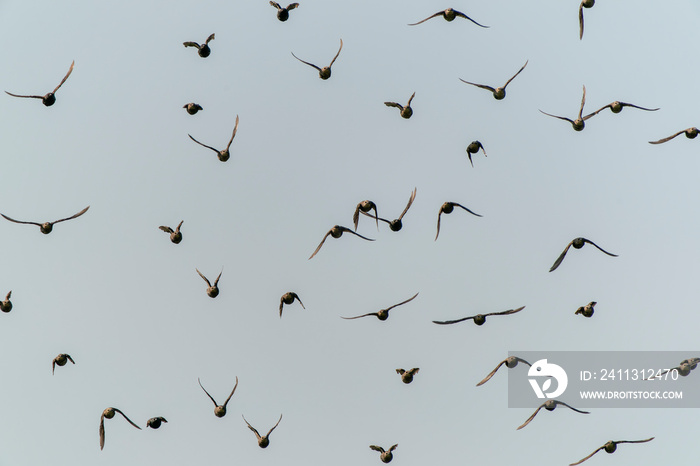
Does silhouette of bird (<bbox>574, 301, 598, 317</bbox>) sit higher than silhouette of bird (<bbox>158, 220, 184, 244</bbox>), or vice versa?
silhouette of bird (<bbox>574, 301, 598, 317</bbox>)

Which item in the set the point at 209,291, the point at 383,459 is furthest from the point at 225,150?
the point at 383,459

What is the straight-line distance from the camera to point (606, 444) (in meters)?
18.0

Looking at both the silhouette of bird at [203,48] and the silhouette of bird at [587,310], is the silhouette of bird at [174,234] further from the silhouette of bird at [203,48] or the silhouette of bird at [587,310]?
the silhouette of bird at [587,310]

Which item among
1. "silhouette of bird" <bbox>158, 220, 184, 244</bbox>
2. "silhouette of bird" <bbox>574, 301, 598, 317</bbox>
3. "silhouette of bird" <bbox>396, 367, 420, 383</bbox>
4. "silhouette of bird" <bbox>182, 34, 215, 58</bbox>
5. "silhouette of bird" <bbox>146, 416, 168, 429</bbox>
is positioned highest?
"silhouette of bird" <bbox>182, 34, 215, 58</bbox>

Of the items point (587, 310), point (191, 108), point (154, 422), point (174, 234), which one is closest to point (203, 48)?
point (191, 108)

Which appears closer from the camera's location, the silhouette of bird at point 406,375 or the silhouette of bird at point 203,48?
the silhouette of bird at point 203,48

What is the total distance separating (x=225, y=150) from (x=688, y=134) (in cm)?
1009

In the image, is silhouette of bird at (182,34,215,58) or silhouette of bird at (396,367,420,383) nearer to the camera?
silhouette of bird at (182,34,215,58)

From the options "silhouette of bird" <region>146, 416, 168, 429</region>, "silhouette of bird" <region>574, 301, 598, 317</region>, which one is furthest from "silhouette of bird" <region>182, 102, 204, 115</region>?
"silhouette of bird" <region>574, 301, 598, 317</region>

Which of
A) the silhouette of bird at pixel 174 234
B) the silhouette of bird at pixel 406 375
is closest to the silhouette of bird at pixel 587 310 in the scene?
the silhouette of bird at pixel 406 375

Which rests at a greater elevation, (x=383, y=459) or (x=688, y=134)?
(x=688, y=134)

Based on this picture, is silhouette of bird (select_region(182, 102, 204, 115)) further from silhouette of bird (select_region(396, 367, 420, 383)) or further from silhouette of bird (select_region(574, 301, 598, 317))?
silhouette of bird (select_region(574, 301, 598, 317))

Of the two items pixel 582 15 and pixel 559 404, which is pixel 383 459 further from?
pixel 582 15

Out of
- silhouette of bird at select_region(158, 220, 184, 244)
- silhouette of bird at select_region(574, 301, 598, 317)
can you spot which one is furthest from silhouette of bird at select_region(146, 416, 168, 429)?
silhouette of bird at select_region(574, 301, 598, 317)
